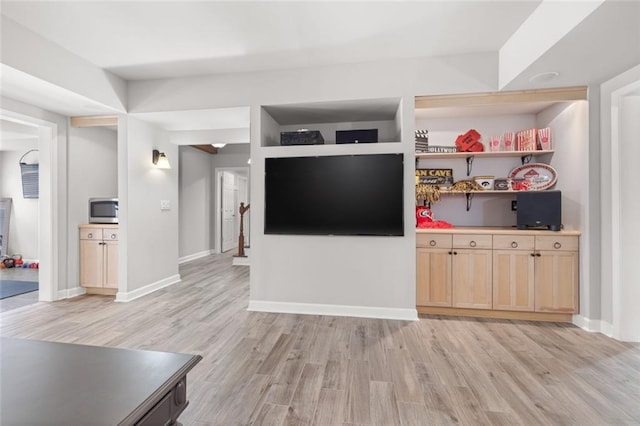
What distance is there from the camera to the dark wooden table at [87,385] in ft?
2.60

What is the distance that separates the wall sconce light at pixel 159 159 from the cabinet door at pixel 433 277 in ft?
12.0

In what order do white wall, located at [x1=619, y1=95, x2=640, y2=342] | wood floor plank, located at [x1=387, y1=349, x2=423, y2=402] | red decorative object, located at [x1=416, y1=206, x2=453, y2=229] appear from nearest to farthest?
wood floor plank, located at [x1=387, y1=349, x2=423, y2=402]
white wall, located at [x1=619, y1=95, x2=640, y2=342]
red decorative object, located at [x1=416, y1=206, x2=453, y2=229]

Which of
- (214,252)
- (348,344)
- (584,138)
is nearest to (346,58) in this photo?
(584,138)

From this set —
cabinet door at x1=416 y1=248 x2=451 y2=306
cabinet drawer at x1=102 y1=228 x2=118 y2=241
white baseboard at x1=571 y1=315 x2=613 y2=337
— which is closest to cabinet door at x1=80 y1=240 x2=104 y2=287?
cabinet drawer at x1=102 y1=228 x2=118 y2=241

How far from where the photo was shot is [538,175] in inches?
133

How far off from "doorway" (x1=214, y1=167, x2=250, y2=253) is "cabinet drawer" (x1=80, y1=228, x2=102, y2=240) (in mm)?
3304

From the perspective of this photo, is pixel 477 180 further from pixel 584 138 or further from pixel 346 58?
pixel 346 58

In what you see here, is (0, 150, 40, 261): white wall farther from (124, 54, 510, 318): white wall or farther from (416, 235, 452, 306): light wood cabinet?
(416, 235, 452, 306): light wood cabinet

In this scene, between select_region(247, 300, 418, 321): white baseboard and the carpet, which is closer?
select_region(247, 300, 418, 321): white baseboard

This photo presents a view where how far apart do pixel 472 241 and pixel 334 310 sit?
5.47ft

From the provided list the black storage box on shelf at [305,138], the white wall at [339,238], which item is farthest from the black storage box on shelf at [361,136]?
the black storage box on shelf at [305,138]

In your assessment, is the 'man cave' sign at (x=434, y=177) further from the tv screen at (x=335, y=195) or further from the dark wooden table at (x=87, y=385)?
the dark wooden table at (x=87, y=385)

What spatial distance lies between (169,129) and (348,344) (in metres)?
4.00

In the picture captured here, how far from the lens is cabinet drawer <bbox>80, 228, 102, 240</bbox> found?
3.95 m
